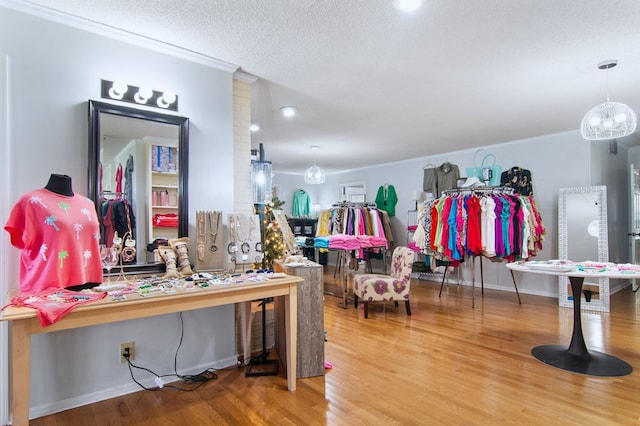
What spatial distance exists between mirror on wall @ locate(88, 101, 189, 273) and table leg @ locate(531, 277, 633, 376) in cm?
323

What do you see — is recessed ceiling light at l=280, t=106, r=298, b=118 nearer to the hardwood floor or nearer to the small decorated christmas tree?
the small decorated christmas tree

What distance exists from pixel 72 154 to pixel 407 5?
238 centimetres

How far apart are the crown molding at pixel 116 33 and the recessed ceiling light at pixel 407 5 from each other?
4.85ft

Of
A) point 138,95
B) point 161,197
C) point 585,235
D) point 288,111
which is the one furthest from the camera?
point 585,235

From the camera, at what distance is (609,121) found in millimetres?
2721

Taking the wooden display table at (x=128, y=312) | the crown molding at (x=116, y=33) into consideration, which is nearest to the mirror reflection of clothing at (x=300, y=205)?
the crown molding at (x=116, y=33)

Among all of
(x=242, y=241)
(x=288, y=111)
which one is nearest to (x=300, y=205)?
(x=288, y=111)

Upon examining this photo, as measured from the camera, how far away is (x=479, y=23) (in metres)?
2.33

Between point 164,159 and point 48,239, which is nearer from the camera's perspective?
point 48,239

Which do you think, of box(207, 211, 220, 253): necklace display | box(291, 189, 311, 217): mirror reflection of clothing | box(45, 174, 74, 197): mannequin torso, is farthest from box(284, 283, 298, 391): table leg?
box(291, 189, 311, 217): mirror reflection of clothing

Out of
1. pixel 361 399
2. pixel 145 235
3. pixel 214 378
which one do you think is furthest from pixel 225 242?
pixel 361 399

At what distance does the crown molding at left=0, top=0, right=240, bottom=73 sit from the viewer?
2.15 m

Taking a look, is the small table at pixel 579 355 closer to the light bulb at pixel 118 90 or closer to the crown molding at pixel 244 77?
the crown molding at pixel 244 77

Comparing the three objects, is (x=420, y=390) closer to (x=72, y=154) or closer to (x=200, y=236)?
(x=200, y=236)
